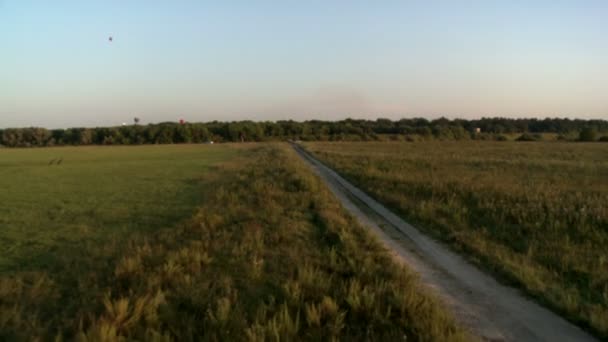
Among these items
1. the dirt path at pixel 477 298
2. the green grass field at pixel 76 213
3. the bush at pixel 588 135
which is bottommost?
the green grass field at pixel 76 213

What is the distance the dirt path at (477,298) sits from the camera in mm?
5109

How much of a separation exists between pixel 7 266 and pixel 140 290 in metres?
5.11

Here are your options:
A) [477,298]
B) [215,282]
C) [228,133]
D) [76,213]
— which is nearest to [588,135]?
[228,133]

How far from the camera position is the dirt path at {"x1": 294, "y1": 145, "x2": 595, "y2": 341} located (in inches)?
201

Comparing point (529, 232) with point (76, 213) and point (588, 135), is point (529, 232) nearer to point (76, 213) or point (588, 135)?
point (76, 213)

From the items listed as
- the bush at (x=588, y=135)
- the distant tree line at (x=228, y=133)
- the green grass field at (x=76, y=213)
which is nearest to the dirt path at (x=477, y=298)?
the green grass field at (x=76, y=213)

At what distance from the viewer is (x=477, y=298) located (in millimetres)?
6195

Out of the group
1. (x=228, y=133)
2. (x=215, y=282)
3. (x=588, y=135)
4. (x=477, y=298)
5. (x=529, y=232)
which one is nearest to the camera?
→ (x=477, y=298)

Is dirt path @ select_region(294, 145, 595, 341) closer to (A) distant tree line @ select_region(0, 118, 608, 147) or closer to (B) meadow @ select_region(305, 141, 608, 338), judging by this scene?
(B) meadow @ select_region(305, 141, 608, 338)

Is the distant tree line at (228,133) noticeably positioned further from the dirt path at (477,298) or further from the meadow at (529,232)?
the dirt path at (477,298)

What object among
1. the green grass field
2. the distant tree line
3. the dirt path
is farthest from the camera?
the distant tree line

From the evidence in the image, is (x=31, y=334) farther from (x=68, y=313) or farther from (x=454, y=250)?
(x=454, y=250)

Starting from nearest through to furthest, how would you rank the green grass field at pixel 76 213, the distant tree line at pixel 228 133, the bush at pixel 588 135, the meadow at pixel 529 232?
the meadow at pixel 529 232 → the green grass field at pixel 76 213 → the bush at pixel 588 135 → the distant tree line at pixel 228 133

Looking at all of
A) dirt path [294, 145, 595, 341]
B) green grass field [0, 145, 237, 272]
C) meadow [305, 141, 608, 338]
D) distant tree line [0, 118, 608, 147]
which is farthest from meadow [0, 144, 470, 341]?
distant tree line [0, 118, 608, 147]
